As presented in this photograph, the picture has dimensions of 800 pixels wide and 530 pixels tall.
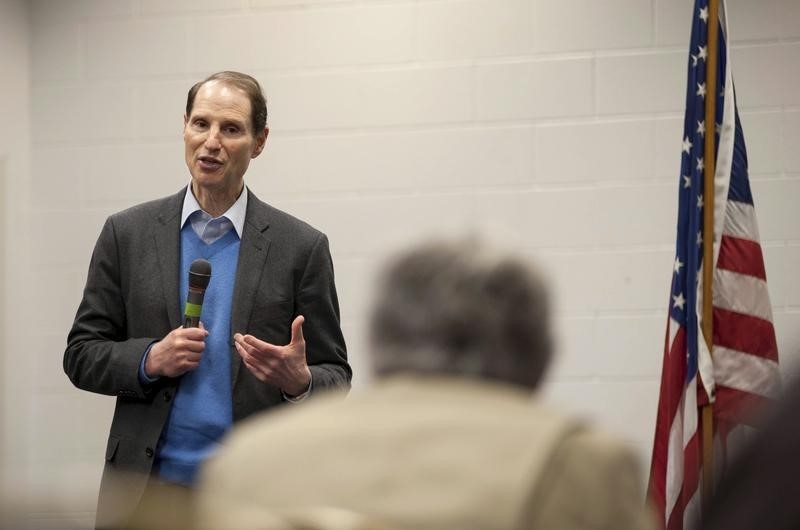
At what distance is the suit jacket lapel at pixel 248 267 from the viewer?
2809 millimetres

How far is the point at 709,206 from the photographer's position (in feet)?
10.7

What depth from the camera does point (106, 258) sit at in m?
2.89

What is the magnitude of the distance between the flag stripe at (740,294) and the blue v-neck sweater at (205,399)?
4.21ft

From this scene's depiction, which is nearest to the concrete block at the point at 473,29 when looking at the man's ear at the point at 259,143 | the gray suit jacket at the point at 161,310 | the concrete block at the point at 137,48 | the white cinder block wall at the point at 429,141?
the white cinder block wall at the point at 429,141

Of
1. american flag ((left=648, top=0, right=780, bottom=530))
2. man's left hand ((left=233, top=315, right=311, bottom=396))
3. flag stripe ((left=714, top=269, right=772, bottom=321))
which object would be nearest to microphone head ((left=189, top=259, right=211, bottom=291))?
man's left hand ((left=233, top=315, right=311, bottom=396))

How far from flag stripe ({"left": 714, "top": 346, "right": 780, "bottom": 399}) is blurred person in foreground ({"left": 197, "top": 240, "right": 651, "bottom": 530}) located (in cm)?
209

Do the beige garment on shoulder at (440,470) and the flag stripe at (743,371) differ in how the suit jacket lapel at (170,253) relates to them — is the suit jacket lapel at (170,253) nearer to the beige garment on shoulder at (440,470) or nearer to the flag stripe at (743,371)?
the flag stripe at (743,371)

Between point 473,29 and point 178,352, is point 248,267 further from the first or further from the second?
point 473,29

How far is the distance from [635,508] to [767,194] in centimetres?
304

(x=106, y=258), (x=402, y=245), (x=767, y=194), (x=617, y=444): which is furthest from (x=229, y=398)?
(x=767, y=194)

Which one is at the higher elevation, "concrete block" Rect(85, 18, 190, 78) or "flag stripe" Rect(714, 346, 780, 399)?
"concrete block" Rect(85, 18, 190, 78)

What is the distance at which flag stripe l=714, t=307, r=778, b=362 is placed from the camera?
3.22m

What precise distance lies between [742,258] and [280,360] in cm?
132

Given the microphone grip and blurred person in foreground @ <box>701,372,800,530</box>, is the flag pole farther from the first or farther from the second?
blurred person in foreground @ <box>701,372,800,530</box>
